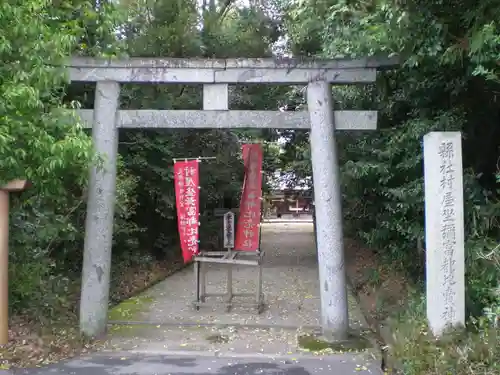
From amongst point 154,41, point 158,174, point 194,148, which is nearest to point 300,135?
point 194,148

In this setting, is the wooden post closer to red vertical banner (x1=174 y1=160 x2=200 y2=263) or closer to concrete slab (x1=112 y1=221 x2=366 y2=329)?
concrete slab (x1=112 y1=221 x2=366 y2=329)

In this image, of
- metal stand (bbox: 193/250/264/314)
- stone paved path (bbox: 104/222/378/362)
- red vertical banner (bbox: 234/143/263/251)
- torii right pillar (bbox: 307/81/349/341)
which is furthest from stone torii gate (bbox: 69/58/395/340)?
metal stand (bbox: 193/250/264/314)

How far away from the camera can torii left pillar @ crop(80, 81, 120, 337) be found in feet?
24.6

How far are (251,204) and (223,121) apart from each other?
7.75 feet

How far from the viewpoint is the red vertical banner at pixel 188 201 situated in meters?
9.27

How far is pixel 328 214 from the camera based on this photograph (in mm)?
7500

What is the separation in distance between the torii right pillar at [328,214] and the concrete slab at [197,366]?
698mm

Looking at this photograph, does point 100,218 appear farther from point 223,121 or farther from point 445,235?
point 445,235

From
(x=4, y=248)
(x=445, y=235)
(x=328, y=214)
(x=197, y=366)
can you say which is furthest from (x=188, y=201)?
(x=445, y=235)

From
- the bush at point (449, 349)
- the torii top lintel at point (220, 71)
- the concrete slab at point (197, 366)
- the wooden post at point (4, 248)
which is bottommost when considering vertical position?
the concrete slab at point (197, 366)

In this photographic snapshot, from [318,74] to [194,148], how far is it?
767 cm

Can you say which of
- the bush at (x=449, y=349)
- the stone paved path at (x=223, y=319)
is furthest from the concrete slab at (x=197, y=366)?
the bush at (x=449, y=349)

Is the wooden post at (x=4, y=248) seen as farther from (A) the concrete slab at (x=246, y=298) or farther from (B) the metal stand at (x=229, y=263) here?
(B) the metal stand at (x=229, y=263)

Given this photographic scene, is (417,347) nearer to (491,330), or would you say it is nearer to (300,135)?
(491,330)
